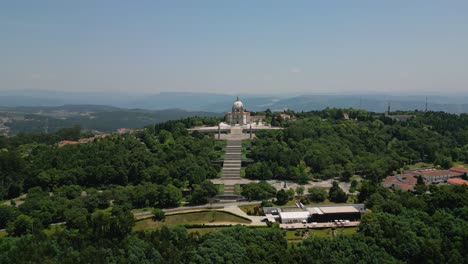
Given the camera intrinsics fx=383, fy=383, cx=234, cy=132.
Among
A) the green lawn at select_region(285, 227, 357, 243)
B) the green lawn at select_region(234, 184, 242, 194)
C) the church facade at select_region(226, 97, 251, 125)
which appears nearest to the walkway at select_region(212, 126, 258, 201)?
the green lawn at select_region(234, 184, 242, 194)

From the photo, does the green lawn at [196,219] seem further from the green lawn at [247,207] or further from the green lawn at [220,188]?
the green lawn at [220,188]

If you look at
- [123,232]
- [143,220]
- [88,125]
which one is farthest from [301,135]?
[88,125]

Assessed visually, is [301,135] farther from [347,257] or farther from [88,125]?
[88,125]

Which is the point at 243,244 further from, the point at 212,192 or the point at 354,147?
the point at 354,147

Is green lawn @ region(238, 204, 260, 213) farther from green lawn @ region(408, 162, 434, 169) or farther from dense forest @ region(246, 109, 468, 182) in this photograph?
green lawn @ region(408, 162, 434, 169)

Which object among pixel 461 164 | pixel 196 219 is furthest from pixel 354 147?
pixel 196 219
